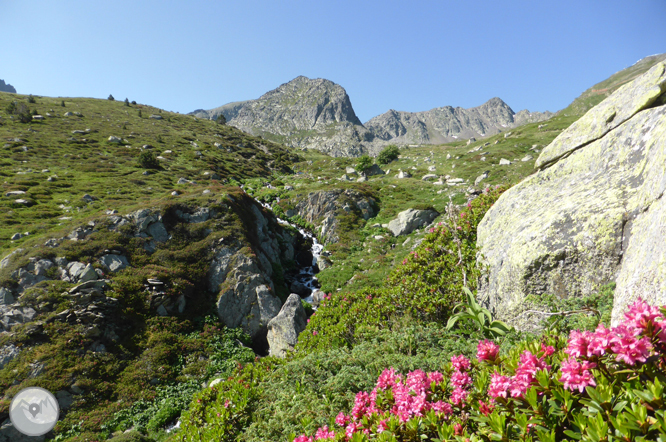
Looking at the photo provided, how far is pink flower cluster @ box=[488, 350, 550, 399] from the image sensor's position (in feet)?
8.41

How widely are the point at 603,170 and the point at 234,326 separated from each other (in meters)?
20.0

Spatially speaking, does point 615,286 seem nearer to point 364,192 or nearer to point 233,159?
point 364,192

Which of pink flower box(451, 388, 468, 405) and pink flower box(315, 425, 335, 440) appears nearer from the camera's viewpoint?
pink flower box(451, 388, 468, 405)

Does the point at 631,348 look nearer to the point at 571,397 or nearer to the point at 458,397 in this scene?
the point at 571,397

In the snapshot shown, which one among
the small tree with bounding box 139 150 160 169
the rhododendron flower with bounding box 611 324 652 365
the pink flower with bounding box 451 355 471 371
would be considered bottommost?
the pink flower with bounding box 451 355 471 371

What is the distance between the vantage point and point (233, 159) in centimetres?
6744

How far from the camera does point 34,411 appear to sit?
1148 centimetres

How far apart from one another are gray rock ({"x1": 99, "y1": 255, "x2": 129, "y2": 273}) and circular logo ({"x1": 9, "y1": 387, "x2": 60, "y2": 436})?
7.59m

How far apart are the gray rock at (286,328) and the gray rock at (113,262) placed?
11.4m

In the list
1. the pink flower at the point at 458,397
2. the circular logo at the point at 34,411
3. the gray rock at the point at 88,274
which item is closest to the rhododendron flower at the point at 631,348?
the pink flower at the point at 458,397

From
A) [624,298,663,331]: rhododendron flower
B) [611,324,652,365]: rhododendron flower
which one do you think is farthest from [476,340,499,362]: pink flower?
[624,298,663,331]: rhododendron flower

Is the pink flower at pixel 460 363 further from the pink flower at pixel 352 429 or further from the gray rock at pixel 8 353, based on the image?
the gray rock at pixel 8 353

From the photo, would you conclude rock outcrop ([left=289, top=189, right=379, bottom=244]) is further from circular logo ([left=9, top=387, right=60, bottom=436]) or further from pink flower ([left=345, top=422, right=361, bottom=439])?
pink flower ([left=345, top=422, right=361, bottom=439])

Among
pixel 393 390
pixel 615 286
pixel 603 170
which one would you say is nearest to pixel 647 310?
pixel 393 390
